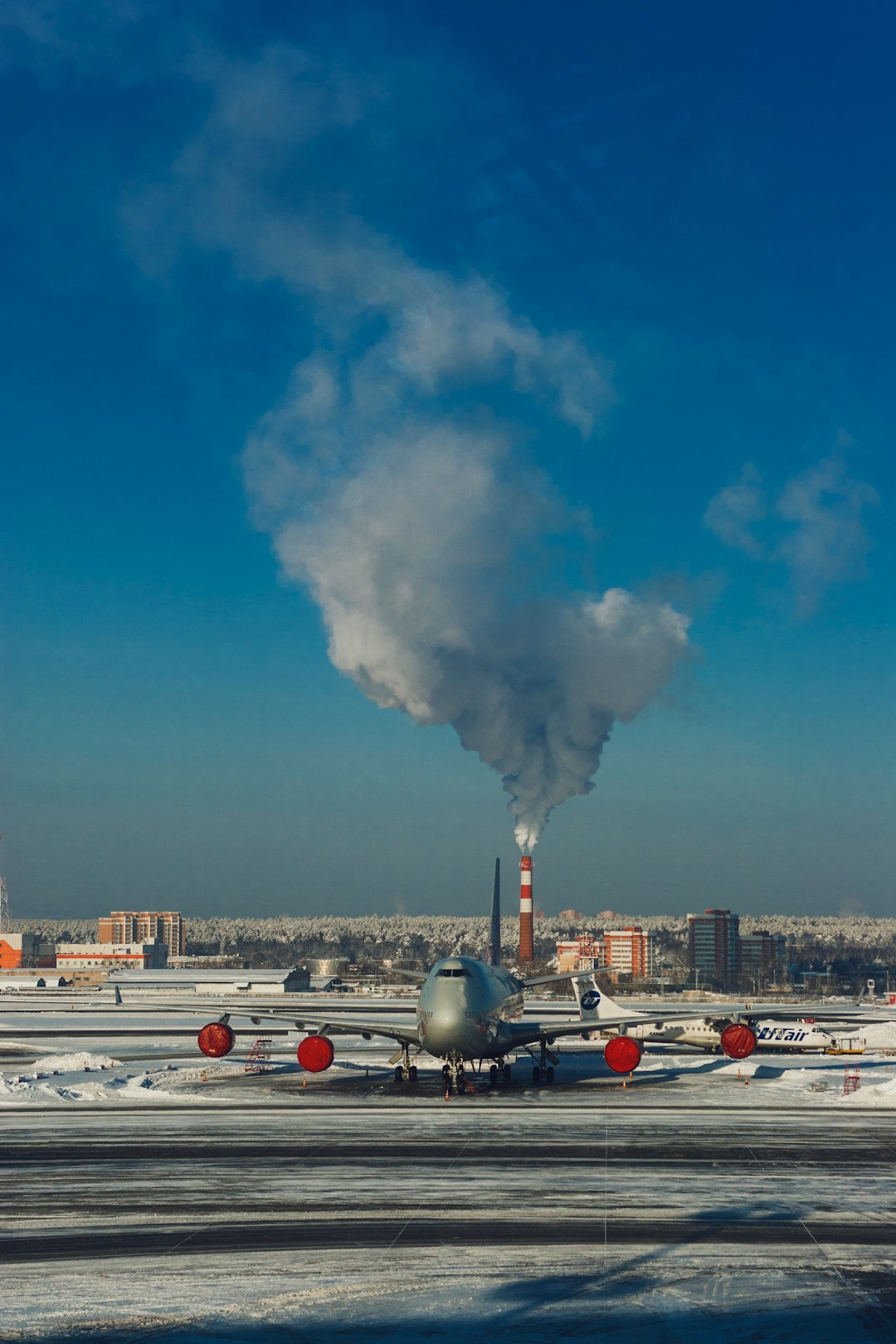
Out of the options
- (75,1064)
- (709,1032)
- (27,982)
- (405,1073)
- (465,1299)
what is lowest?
(27,982)

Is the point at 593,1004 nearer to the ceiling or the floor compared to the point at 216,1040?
nearer to the floor

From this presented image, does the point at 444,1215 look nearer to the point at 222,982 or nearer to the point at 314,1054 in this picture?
the point at 314,1054

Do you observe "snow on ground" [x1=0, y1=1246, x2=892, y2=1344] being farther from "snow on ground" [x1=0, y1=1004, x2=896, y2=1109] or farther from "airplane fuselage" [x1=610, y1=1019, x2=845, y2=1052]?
"airplane fuselage" [x1=610, y1=1019, x2=845, y2=1052]

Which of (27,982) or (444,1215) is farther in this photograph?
(27,982)

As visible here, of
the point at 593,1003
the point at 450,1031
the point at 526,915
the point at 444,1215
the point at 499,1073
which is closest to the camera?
the point at 444,1215

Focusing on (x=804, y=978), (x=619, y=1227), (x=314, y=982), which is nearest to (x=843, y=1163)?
(x=619, y=1227)

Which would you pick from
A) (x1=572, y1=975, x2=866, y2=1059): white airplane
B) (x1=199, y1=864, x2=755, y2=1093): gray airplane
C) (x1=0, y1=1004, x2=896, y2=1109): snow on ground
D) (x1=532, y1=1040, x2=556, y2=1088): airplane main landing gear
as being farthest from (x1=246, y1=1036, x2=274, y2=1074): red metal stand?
(x1=572, y1=975, x2=866, y2=1059): white airplane

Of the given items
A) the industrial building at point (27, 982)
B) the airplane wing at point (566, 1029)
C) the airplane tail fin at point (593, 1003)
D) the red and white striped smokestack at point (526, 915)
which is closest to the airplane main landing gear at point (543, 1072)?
the airplane wing at point (566, 1029)

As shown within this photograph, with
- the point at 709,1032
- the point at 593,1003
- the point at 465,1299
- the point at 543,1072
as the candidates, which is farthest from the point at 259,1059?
the point at 465,1299
